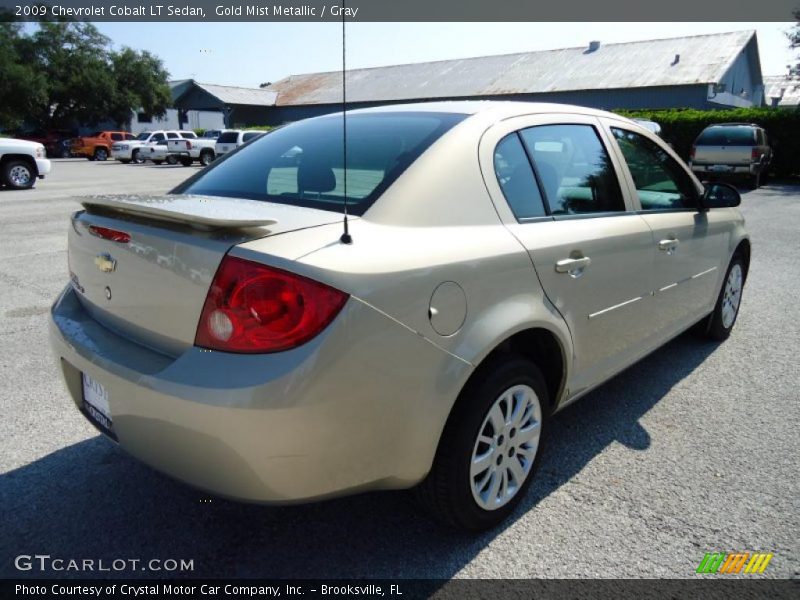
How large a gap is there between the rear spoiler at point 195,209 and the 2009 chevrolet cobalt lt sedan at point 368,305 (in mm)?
13

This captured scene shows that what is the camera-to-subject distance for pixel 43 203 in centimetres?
1301

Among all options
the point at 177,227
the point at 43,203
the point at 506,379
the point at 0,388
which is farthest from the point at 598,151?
the point at 43,203

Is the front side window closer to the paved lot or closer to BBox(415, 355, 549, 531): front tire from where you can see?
the paved lot

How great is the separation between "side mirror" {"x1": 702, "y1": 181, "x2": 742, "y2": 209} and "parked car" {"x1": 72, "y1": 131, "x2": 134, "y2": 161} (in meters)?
41.1

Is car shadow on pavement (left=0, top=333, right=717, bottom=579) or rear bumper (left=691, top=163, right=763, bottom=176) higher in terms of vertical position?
rear bumper (left=691, top=163, right=763, bottom=176)

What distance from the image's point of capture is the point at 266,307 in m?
1.80

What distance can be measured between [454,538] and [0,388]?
2.89 metres

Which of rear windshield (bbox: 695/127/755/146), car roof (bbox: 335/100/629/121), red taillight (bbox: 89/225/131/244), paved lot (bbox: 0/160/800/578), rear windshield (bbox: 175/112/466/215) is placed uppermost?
rear windshield (bbox: 695/127/755/146)

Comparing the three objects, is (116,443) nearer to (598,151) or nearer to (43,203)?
(598,151)

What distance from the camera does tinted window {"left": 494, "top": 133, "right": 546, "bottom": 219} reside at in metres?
2.49

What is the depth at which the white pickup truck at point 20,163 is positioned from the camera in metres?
15.1

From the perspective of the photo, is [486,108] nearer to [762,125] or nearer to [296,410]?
[296,410]

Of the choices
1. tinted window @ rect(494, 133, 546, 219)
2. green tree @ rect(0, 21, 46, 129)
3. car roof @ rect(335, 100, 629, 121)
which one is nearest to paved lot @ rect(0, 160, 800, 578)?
tinted window @ rect(494, 133, 546, 219)

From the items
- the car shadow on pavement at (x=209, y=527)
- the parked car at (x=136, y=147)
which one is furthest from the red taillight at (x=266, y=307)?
the parked car at (x=136, y=147)
